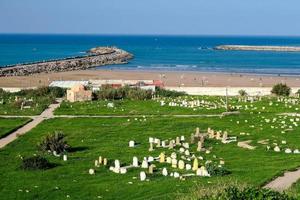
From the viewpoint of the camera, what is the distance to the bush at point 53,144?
48844 mm

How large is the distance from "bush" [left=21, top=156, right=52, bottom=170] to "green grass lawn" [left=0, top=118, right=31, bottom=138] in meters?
13.8

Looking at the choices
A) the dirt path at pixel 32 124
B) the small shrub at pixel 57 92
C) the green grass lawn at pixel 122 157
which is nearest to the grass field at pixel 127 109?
the dirt path at pixel 32 124

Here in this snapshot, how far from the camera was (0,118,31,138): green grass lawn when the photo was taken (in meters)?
59.2

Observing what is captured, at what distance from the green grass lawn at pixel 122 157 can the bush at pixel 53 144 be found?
2.88 feet

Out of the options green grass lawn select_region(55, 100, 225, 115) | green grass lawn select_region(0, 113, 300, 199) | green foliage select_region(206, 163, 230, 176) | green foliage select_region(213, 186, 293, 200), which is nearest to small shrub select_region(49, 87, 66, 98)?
green grass lawn select_region(55, 100, 225, 115)

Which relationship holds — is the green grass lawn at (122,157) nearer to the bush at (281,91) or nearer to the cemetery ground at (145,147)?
the cemetery ground at (145,147)

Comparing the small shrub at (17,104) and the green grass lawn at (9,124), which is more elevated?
the small shrub at (17,104)

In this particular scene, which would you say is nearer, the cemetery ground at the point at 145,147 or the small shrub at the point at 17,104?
the cemetery ground at the point at 145,147

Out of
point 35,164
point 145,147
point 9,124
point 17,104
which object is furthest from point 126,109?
point 35,164

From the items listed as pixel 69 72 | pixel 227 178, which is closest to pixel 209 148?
pixel 227 178

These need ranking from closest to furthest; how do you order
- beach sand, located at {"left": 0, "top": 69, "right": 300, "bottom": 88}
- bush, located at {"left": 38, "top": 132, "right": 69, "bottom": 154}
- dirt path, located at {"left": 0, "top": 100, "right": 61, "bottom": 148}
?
bush, located at {"left": 38, "top": 132, "right": 69, "bottom": 154}, dirt path, located at {"left": 0, "top": 100, "right": 61, "bottom": 148}, beach sand, located at {"left": 0, "top": 69, "right": 300, "bottom": 88}

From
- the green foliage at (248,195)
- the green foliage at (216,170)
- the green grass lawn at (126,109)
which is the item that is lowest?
the green grass lawn at (126,109)

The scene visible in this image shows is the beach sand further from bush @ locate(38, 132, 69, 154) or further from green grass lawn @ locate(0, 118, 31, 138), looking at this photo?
bush @ locate(38, 132, 69, 154)

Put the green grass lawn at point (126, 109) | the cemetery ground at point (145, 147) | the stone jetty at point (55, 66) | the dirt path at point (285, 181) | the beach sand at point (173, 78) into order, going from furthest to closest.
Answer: the stone jetty at point (55, 66) < the beach sand at point (173, 78) < the green grass lawn at point (126, 109) < the cemetery ground at point (145, 147) < the dirt path at point (285, 181)
